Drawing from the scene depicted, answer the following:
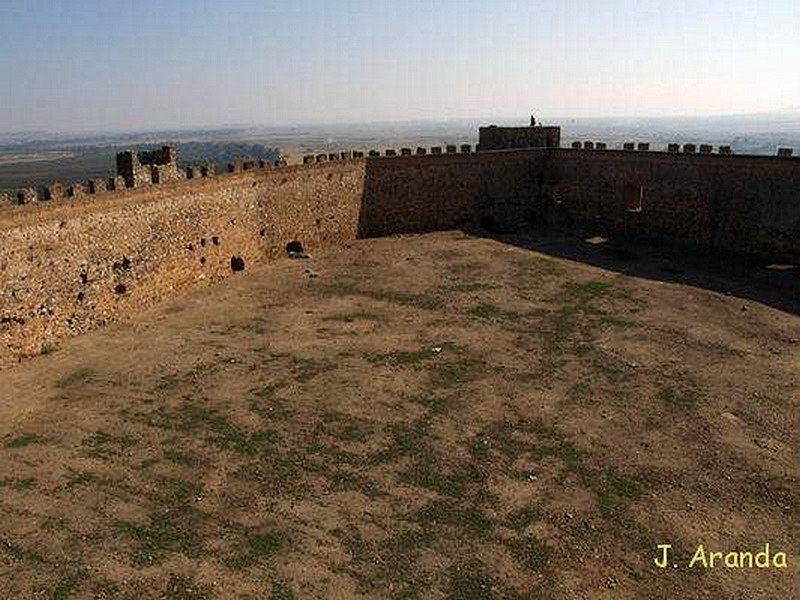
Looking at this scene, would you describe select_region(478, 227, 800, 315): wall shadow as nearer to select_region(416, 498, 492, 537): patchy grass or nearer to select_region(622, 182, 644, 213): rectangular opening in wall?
select_region(622, 182, 644, 213): rectangular opening in wall

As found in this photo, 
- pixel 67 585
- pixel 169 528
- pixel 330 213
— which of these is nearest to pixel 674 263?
pixel 330 213

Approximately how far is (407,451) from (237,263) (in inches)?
564

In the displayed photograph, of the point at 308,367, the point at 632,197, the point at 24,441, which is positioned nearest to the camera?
the point at 24,441

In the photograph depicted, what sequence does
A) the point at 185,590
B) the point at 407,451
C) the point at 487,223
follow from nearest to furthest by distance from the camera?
the point at 185,590 < the point at 407,451 < the point at 487,223

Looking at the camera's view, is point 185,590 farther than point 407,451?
No

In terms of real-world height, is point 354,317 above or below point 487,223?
below

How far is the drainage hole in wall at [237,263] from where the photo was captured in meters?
24.1

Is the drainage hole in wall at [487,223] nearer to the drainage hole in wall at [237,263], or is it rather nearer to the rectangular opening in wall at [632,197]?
the rectangular opening in wall at [632,197]

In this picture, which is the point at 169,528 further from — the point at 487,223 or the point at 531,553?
the point at 487,223

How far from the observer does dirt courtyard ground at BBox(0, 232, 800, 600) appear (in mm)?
8922

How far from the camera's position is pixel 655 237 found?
93.7 feet

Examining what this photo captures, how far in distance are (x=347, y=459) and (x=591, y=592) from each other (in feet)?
15.6

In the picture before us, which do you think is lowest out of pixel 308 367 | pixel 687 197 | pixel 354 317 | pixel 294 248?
pixel 308 367

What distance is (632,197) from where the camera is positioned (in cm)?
2933
